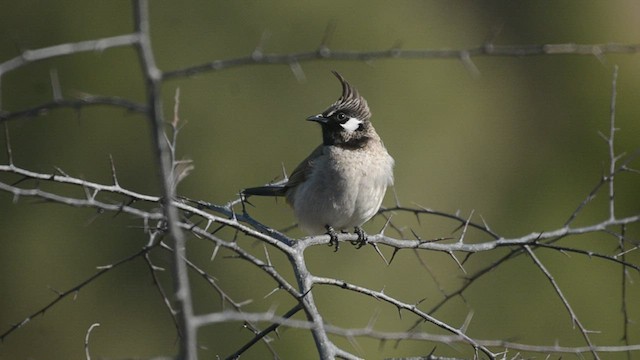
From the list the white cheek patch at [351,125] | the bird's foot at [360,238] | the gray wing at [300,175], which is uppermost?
the white cheek patch at [351,125]

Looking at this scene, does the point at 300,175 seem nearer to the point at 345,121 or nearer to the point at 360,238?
the point at 345,121

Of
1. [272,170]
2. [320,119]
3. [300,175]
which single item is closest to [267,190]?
[300,175]

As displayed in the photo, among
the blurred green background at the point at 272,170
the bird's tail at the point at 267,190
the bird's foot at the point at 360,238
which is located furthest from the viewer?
the blurred green background at the point at 272,170

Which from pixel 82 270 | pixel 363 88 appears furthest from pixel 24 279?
pixel 363 88

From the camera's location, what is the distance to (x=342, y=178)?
554cm

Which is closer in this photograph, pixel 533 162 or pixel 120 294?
pixel 120 294

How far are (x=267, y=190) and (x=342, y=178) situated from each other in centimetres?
58

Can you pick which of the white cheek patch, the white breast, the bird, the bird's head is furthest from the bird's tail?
the white cheek patch

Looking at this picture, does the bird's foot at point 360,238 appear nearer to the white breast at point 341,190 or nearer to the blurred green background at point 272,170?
the white breast at point 341,190

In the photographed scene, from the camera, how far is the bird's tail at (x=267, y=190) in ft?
18.5

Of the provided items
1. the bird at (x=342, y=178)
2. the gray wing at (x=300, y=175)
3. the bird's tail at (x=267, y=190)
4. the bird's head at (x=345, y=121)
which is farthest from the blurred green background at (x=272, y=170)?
the bird's head at (x=345, y=121)

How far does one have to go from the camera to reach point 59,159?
7.55m

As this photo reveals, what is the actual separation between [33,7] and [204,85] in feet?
5.24

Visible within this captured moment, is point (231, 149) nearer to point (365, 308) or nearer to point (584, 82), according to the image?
point (365, 308)
